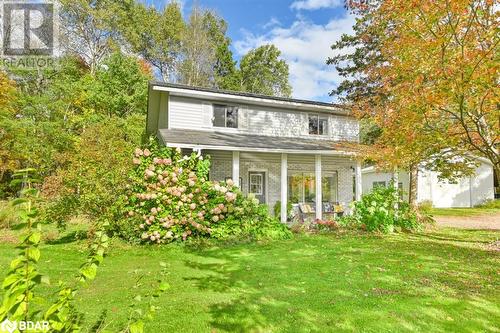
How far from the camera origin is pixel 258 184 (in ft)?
50.9

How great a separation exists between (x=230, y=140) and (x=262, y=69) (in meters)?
24.4

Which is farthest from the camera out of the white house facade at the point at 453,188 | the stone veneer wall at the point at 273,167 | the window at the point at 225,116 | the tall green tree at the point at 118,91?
the white house facade at the point at 453,188

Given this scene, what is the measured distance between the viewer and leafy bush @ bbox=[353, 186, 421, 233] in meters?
11.3

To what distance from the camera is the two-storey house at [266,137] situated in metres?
12.9

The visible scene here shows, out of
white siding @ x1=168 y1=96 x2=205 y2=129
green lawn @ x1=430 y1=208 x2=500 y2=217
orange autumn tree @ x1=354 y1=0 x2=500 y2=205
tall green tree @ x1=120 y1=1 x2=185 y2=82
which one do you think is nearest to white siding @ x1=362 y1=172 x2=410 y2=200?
green lawn @ x1=430 y1=208 x2=500 y2=217

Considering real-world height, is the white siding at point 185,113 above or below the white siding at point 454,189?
above

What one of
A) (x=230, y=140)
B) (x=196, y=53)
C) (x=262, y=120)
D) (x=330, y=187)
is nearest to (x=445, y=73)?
(x=230, y=140)

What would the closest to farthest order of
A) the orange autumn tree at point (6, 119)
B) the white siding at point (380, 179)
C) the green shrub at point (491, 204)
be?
the orange autumn tree at point (6, 119) → the green shrub at point (491, 204) → the white siding at point (380, 179)

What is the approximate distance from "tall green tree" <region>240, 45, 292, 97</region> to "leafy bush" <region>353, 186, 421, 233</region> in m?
24.7

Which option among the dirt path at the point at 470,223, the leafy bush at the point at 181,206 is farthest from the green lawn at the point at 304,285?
the dirt path at the point at 470,223

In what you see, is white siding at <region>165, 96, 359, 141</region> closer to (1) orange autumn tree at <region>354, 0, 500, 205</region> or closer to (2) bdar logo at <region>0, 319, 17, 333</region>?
(1) orange autumn tree at <region>354, 0, 500, 205</region>

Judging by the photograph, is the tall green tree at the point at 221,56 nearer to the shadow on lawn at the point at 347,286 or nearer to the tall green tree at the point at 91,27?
the tall green tree at the point at 91,27

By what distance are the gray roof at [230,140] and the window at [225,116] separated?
58 centimetres

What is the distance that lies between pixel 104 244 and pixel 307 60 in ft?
110
